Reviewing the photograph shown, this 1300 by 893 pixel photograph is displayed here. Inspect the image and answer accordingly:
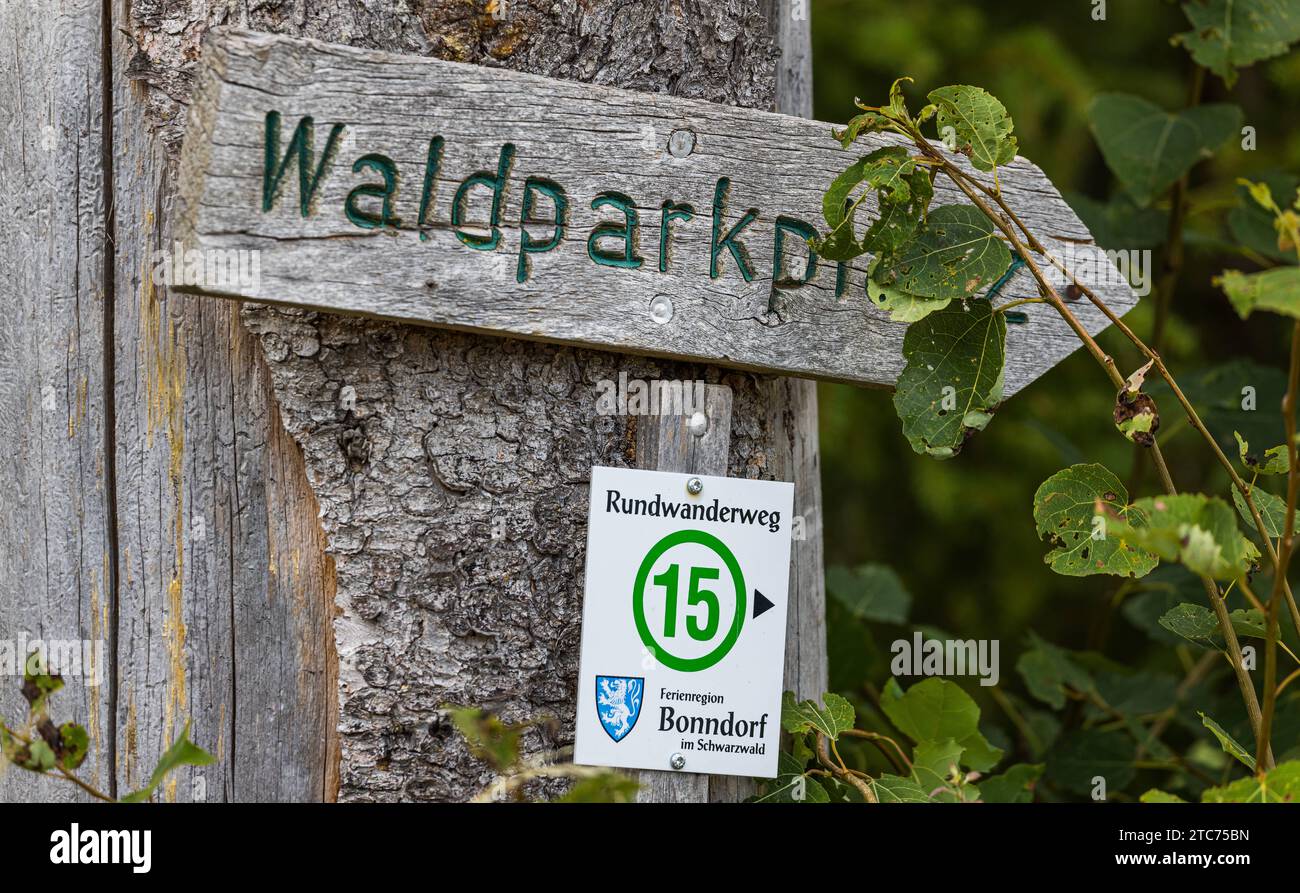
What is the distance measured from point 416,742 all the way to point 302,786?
0.17 m

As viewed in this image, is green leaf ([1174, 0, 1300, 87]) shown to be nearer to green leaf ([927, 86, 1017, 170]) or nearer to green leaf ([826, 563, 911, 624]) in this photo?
green leaf ([927, 86, 1017, 170])

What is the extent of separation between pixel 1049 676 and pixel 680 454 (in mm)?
1183

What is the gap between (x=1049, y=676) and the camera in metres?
Answer: 2.23

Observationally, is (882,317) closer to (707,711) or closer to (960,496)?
(707,711)

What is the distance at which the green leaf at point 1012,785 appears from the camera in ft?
6.26

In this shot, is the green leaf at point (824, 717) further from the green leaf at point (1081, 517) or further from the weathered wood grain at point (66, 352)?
the weathered wood grain at point (66, 352)

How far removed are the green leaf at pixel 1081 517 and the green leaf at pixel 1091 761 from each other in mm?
984

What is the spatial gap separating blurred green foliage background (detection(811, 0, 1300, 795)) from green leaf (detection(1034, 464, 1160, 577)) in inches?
46.9

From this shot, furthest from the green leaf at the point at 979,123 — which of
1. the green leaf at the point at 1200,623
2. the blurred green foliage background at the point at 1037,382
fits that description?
the blurred green foliage background at the point at 1037,382

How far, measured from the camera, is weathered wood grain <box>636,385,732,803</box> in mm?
1415

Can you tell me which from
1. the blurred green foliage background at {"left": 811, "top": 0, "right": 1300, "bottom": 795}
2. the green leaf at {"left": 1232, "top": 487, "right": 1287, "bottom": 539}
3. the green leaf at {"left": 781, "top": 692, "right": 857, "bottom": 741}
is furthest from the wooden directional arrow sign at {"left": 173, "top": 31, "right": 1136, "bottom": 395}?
the blurred green foliage background at {"left": 811, "top": 0, "right": 1300, "bottom": 795}
